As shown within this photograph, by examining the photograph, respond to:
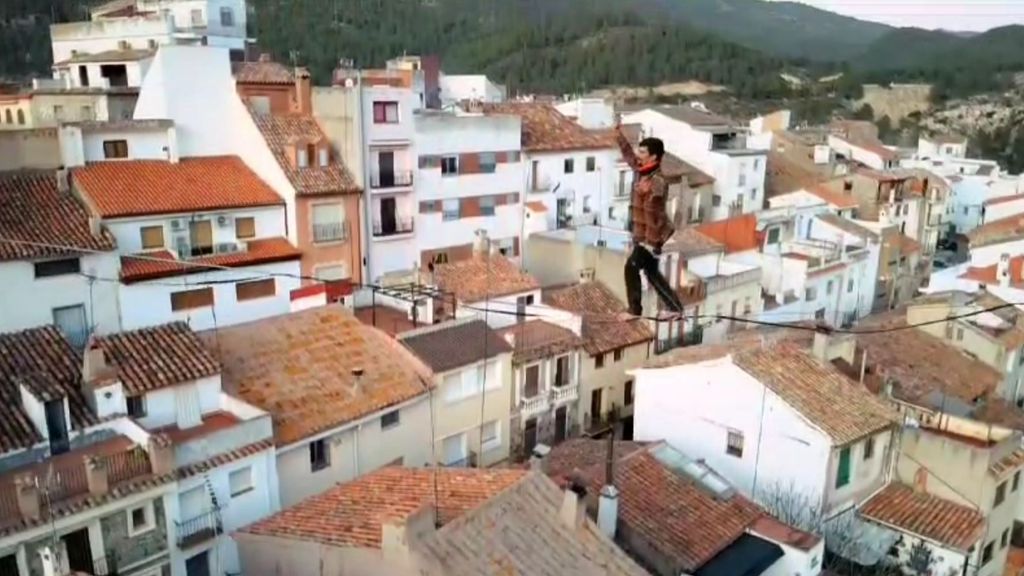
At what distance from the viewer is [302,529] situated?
12398 millimetres

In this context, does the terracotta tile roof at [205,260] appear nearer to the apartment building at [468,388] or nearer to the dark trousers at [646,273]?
the apartment building at [468,388]

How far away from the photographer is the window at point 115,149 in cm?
2442

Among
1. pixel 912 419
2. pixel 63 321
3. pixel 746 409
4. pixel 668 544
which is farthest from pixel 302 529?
pixel 912 419

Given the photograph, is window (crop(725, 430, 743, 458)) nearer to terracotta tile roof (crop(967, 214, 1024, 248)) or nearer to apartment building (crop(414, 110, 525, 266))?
apartment building (crop(414, 110, 525, 266))

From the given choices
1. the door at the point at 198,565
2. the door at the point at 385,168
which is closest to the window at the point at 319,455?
the door at the point at 198,565

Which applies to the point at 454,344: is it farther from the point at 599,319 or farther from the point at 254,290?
the point at 254,290

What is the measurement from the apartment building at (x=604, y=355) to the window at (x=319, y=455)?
26.8 ft

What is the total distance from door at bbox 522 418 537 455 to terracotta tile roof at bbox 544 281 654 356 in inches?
98.8

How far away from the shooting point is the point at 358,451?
59.6 ft

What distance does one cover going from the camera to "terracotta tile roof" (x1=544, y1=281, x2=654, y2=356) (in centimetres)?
2380

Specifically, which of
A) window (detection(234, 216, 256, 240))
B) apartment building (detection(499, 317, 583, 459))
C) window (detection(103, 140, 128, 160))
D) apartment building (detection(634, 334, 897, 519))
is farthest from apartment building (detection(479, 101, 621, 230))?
apartment building (detection(634, 334, 897, 519))

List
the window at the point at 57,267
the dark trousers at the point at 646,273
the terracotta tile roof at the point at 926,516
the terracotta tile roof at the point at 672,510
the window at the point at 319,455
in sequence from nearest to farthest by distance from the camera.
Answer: the dark trousers at the point at 646,273
the terracotta tile roof at the point at 672,510
the window at the point at 319,455
the terracotta tile roof at the point at 926,516
the window at the point at 57,267

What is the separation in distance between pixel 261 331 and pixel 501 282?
7312 mm

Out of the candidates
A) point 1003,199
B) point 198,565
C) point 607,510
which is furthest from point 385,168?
point 1003,199
